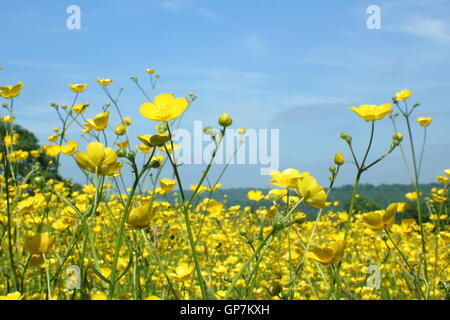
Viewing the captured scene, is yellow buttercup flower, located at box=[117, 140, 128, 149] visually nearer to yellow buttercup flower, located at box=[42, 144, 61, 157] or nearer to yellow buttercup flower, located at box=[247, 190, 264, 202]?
yellow buttercup flower, located at box=[42, 144, 61, 157]

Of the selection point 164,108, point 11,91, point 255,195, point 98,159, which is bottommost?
point 255,195

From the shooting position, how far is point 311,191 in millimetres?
730

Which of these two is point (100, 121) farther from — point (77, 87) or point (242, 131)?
point (77, 87)

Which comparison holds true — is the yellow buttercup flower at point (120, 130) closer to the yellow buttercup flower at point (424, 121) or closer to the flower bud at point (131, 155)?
Result: the flower bud at point (131, 155)

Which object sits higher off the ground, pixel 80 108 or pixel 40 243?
pixel 80 108

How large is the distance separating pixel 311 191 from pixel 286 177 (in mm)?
108

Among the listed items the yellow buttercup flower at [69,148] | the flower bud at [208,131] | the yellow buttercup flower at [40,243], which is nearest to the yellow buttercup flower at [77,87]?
the yellow buttercup flower at [69,148]

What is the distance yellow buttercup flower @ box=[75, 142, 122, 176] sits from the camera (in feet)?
2.47

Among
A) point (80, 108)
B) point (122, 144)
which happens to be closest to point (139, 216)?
point (122, 144)

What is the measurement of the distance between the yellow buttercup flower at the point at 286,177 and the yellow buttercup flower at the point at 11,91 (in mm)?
1070

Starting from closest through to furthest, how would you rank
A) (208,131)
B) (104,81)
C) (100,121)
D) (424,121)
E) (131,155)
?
(131,155) < (208,131) < (100,121) < (424,121) < (104,81)

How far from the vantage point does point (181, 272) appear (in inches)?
34.9

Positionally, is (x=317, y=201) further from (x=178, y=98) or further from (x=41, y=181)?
(x=41, y=181)
